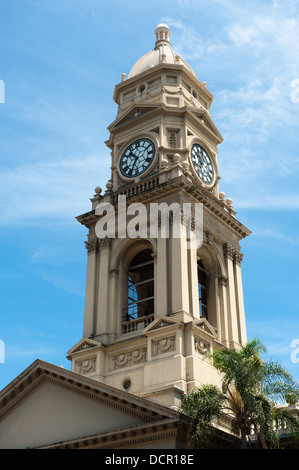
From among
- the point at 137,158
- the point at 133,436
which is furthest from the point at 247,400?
the point at 137,158

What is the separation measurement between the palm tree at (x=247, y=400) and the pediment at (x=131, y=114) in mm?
22135

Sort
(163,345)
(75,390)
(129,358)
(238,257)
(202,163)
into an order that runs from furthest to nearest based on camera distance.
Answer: (202,163), (238,257), (129,358), (163,345), (75,390)

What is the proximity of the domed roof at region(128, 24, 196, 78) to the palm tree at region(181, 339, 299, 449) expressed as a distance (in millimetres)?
26927

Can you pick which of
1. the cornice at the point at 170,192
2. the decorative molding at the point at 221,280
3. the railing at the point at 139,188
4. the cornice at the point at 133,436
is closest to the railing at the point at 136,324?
the decorative molding at the point at 221,280

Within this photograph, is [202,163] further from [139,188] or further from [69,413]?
[69,413]

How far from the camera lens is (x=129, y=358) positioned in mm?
36500

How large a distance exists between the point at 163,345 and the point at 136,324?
3392 mm

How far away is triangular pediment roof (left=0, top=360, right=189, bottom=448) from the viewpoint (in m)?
28.9

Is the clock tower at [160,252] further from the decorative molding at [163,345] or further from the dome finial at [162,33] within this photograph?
the dome finial at [162,33]

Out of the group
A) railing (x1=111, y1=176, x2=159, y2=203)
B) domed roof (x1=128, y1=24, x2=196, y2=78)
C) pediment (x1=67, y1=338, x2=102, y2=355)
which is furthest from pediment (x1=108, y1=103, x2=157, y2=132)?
pediment (x1=67, y1=338, x2=102, y2=355)

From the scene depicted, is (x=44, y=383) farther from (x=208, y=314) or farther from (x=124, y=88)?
(x=124, y=88)

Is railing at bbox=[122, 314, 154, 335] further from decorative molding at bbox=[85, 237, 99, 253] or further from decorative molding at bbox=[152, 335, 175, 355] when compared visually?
decorative molding at bbox=[85, 237, 99, 253]

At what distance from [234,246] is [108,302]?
30.4ft
